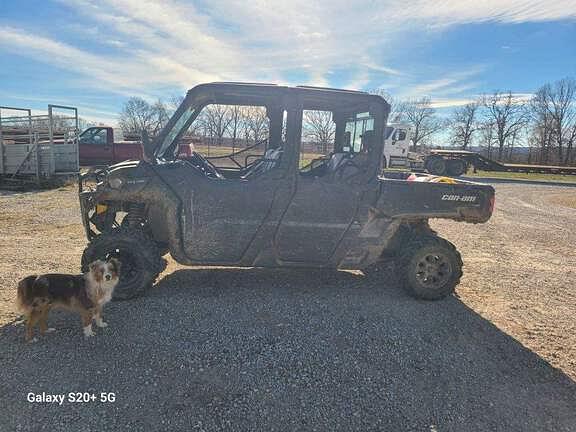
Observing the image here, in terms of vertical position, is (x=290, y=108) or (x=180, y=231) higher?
(x=290, y=108)

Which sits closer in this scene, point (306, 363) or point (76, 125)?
point (306, 363)

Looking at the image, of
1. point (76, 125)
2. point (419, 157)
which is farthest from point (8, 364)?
point (419, 157)

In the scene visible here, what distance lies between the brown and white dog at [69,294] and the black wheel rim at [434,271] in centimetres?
324

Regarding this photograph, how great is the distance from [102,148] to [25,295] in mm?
17091

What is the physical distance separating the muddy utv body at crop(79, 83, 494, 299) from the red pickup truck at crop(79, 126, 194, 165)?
50.2ft

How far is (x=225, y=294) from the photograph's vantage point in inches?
163

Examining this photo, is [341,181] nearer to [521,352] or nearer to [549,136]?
[521,352]

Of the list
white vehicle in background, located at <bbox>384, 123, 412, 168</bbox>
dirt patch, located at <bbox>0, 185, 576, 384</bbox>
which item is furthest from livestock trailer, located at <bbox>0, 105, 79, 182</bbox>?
→ white vehicle in background, located at <bbox>384, 123, 412, 168</bbox>

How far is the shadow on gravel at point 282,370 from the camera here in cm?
236

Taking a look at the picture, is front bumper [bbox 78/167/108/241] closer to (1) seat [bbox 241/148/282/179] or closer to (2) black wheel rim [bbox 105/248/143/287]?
(2) black wheel rim [bbox 105/248/143/287]

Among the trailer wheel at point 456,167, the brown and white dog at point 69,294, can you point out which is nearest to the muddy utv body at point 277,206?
the brown and white dog at point 69,294

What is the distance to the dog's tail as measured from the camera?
2945 mm

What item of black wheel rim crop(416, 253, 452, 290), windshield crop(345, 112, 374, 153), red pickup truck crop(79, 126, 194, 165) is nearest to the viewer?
windshield crop(345, 112, 374, 153)

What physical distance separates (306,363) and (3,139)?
15304 mm
